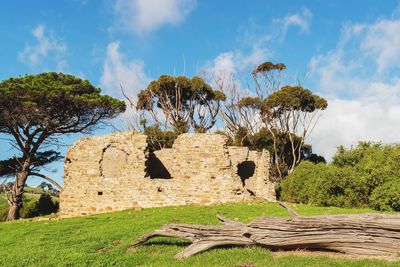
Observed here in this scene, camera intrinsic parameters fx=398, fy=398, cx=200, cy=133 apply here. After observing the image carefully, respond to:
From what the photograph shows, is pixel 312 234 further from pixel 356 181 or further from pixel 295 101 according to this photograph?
pixel 295 101

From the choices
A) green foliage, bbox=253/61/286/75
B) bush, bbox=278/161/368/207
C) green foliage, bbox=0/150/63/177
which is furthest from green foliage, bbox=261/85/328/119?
green foliage, bbox=0/150/63/177

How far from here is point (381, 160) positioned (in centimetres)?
1958

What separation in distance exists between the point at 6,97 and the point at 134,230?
17285mm

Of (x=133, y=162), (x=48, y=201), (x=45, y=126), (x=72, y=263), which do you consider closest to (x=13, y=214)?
(x=48, y=201)

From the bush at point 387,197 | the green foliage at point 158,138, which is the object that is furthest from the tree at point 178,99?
the bush at point 387,197

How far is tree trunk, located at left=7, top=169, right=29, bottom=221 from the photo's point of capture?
82.6 ft

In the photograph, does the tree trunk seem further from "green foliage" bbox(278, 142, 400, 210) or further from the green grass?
"green foliage" bbox(278, 142, 400, 210)

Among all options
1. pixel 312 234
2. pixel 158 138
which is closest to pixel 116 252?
pixel 312 234

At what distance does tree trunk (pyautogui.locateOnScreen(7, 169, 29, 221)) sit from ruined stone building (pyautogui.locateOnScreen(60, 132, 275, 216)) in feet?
17.1

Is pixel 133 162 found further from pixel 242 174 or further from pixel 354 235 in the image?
pixel 354 235

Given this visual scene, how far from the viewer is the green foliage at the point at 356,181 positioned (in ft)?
58.6

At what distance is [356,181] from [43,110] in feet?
62.2

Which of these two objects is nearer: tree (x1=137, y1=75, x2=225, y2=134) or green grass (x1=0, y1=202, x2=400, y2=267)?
green grass (x1=0, y1=202, x2=400, y2=267)

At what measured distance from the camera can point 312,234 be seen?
839cm
